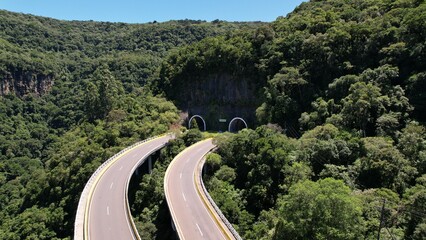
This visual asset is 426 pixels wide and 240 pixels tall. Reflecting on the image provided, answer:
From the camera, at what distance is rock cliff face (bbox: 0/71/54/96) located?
120812mm

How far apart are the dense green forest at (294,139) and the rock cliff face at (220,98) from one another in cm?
152

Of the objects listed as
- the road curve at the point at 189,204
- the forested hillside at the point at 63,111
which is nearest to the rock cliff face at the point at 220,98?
the forested hillside at the point at 63,111

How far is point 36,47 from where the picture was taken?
162m

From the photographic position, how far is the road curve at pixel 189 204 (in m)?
31.3

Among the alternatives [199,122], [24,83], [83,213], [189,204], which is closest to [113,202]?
[83,213]

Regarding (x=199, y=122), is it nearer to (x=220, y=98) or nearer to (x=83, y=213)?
(x=220, y=98)

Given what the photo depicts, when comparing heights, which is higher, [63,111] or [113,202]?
[63,111]

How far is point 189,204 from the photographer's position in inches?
1474

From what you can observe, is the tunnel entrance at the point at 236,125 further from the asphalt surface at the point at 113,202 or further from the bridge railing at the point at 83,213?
the bridge railing at the point at 83,213

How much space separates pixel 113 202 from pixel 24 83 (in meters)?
109

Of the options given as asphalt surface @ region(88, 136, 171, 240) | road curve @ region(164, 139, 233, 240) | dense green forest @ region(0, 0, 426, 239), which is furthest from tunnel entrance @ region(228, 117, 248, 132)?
asphalt surface @ region(88, 136, 171, 240)

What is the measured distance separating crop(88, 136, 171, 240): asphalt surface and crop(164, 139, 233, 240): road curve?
4.72 meters

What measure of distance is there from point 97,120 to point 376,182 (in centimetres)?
5800

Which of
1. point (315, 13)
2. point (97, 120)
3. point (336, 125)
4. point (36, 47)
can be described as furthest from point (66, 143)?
point (36, 47)
